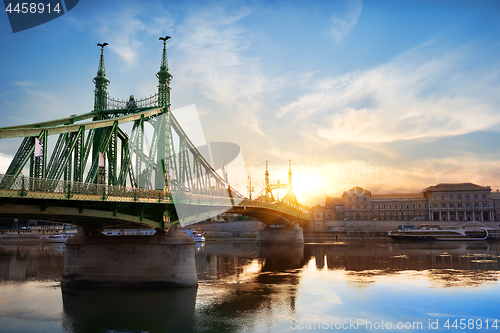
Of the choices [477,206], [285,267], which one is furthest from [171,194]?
[477,206]

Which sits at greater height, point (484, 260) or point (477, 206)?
point (477, 206)

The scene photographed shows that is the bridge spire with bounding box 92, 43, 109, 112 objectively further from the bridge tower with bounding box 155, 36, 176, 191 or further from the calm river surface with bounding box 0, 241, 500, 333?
the calm river surface with bounding box 0, 241, 500, 333

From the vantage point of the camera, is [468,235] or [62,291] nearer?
[62,291]

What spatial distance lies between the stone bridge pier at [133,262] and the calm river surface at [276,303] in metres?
1.38

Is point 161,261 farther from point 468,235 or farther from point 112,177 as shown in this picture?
point 468,235

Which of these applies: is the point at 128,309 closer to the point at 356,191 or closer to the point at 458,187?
the point at 356,191

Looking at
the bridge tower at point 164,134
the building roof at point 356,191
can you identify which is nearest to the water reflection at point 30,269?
the bridge tower at point 164,134

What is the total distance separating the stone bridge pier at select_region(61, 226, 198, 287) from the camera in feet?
125

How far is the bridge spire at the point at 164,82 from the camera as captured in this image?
160 ft

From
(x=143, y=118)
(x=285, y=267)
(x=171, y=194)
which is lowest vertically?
(x=285, y=267)

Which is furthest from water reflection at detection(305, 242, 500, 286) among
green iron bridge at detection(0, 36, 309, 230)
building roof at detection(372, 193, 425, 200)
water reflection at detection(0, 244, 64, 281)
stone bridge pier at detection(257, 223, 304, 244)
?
building roof at detection(372, 193, 425, 200)

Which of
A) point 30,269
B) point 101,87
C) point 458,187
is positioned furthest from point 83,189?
point 458,187

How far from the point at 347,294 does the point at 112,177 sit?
26.9 m

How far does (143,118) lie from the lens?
1663 inches
